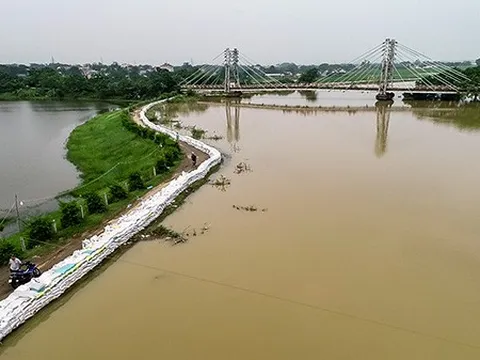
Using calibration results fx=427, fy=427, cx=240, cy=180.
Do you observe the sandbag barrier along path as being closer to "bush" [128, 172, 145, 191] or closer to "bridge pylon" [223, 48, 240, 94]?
"bush" [128, 172, 145, 191]

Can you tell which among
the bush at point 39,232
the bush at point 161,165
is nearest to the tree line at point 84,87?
the bush at point 161,165

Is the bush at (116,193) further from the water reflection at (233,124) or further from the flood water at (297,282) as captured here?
the water reflection at (233,124)

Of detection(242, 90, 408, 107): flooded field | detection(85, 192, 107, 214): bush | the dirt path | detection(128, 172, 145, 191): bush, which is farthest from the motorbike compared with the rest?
detection(242, 90, 408, 107): flooded field

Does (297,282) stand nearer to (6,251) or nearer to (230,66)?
(6,251)

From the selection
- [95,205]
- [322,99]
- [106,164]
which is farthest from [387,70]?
[95,205]

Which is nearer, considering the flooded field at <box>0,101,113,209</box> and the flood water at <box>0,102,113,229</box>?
the flood water at <box>0,102,113,229</box>
